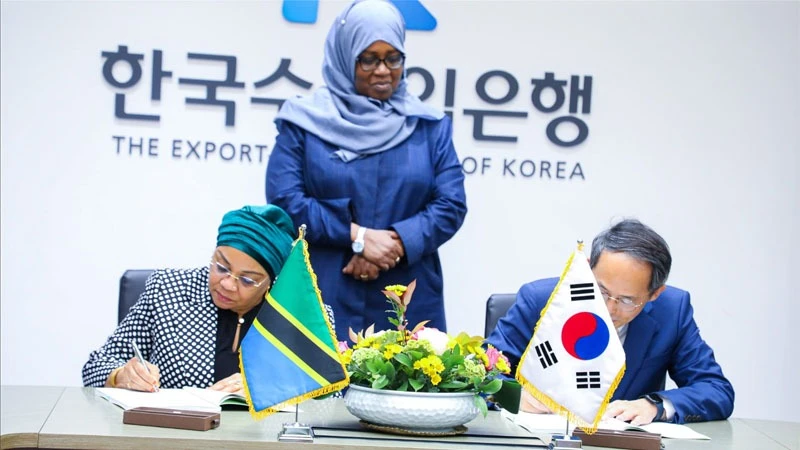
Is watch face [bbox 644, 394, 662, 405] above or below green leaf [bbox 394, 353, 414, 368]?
below

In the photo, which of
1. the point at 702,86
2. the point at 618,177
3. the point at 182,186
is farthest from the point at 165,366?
the point at 702,86

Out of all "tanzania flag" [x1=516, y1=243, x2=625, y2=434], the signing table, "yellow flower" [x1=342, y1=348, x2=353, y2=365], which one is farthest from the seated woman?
"tanzania flag" [x1=516, y1=243, x2=625, y2=434]

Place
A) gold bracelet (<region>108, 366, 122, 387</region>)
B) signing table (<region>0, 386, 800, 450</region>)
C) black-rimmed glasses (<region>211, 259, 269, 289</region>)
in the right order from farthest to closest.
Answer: black-rimmed glasses (<region>211, 259, 269, 289</region>), gold bracelet (<region>108, 366, 122, 387</region>), signing table (<region>0, 386, 800, 450</region>)

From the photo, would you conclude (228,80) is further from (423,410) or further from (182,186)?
(423,410)

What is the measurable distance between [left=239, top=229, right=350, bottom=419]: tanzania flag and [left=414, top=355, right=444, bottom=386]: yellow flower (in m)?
0.15

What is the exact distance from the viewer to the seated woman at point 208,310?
127 inches

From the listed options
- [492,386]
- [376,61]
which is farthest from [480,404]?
[376,61]

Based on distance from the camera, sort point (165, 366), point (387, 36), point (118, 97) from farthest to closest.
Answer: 1. point (118, 97)
2. point (387, 36)
3. point (165, 366)

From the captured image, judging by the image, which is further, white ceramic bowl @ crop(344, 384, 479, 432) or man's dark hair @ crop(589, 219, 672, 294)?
man's dark hair @ crop(589, 219, 672, 294)

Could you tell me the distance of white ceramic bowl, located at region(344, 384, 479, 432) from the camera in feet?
7.81

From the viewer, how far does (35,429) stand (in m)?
2.29

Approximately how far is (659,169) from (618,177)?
0.65 feet

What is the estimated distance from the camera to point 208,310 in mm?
3350

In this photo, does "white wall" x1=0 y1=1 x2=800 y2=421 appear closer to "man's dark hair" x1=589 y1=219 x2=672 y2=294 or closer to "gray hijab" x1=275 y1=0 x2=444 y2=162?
"gray hijab" x1=275 y1=0 x2=444 y2=162
